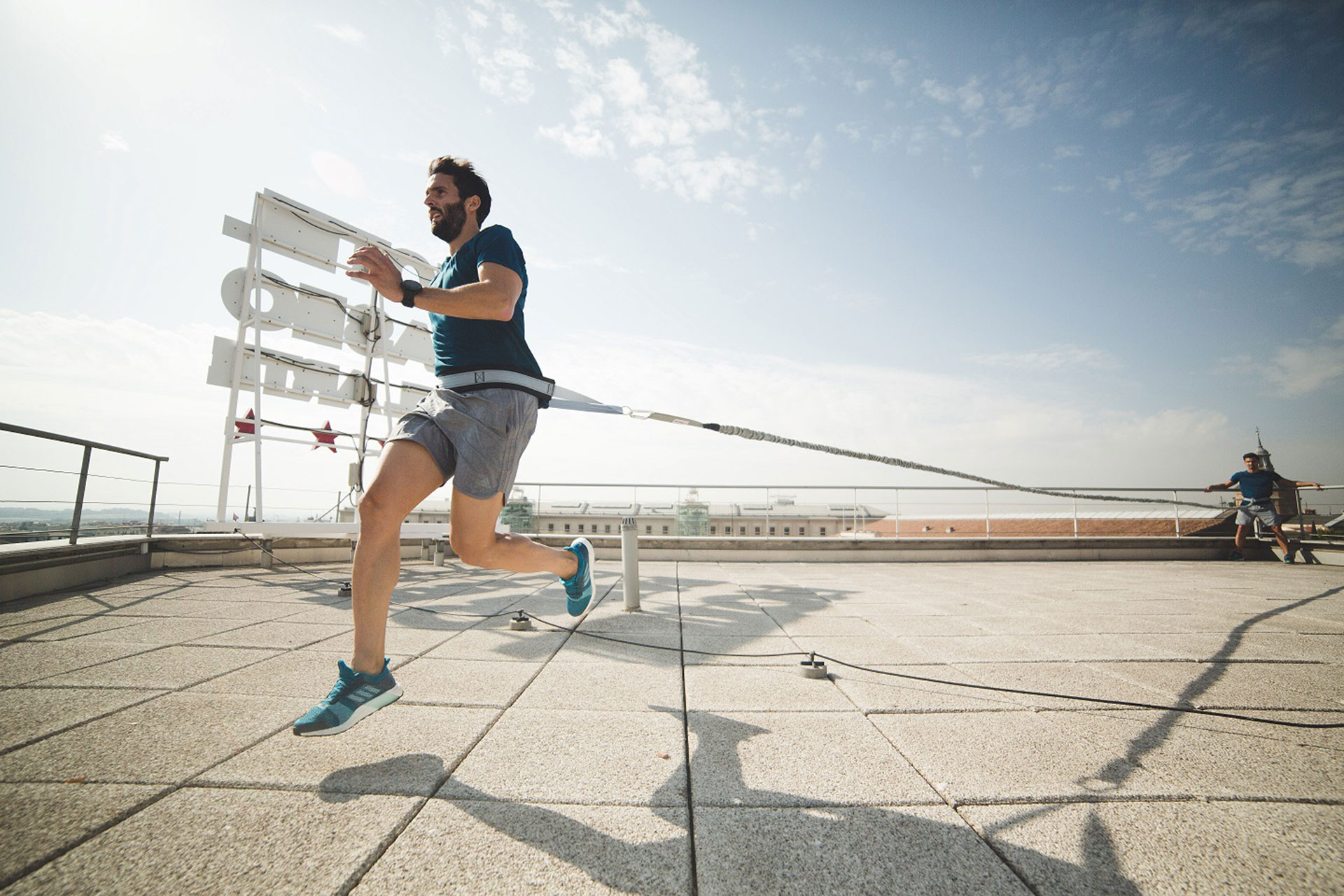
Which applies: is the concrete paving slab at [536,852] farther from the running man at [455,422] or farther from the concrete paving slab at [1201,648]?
the concrete paving slab at [1201,648]

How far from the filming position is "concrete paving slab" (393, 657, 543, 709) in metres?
2.15

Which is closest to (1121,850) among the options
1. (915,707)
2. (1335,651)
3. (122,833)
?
(915,707)

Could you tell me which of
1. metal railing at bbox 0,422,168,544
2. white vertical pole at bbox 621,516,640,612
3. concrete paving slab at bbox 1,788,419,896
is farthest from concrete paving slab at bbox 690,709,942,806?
metal railing at bbox 0,422,168,544

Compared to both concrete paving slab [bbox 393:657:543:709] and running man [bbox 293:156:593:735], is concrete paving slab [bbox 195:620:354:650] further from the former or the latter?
running man [bbox 293:156:593:735]

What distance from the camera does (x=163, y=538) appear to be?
5949 mm

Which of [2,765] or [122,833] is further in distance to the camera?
[2,765]

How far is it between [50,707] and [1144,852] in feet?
11.0

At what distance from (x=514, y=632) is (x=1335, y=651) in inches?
187

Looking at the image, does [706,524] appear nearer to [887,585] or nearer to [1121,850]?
[887,585]

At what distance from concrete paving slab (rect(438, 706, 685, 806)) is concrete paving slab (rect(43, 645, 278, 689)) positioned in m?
1.53

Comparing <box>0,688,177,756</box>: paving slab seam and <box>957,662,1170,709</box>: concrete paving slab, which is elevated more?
<box>0,688,177,756</box>: paving slab seam

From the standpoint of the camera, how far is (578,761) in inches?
63.5

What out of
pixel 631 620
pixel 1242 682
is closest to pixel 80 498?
pixel 631 620

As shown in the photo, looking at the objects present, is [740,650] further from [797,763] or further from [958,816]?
[958,816]
